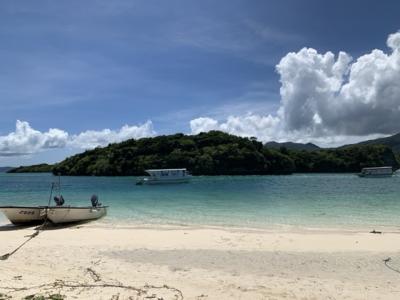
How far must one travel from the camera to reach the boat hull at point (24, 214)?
22531mm

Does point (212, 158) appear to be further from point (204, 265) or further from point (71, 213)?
point (204, 265)

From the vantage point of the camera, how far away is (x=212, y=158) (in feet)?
494

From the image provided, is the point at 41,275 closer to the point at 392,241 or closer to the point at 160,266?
the point at 160,266

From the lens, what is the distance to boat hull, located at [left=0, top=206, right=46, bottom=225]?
73.9 ft

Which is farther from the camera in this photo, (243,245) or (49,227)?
(49,227)

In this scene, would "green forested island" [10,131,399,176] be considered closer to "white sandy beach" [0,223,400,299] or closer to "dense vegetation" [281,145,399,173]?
"dense vegetation" [281,145,399,173]

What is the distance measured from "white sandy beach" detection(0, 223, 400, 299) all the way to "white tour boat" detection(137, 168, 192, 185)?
2482 inches

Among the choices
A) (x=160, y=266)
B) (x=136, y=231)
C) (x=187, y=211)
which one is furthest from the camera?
(x=187, y=211)

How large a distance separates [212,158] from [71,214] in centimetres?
12736

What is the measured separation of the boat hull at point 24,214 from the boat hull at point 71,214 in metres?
0.54

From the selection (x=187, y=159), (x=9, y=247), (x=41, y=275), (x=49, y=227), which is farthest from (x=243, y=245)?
(x=187, y=159)

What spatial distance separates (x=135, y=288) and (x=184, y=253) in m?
4.87

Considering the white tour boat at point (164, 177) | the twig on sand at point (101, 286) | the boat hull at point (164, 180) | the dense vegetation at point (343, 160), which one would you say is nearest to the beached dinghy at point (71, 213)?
the twig on sand at point (101, 286)

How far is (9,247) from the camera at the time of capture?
632 inches
